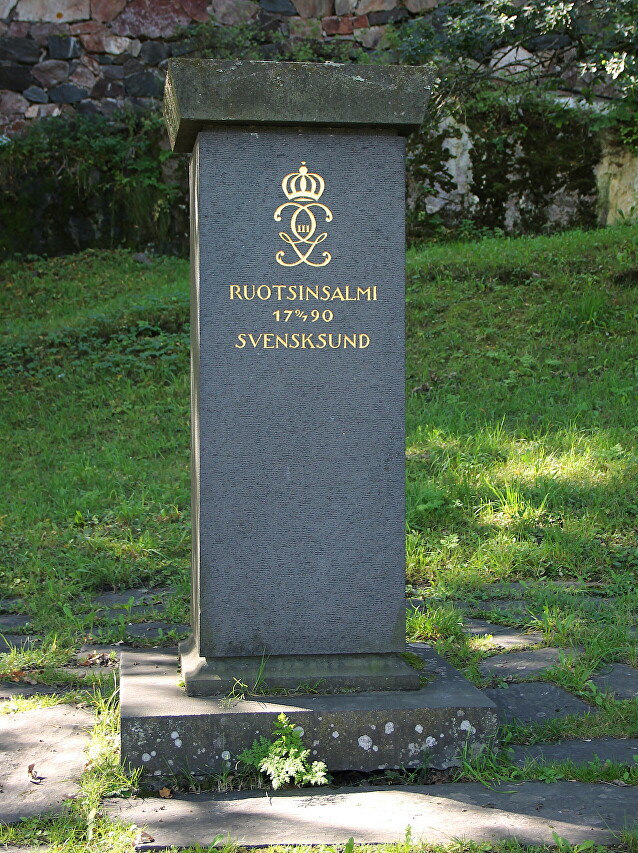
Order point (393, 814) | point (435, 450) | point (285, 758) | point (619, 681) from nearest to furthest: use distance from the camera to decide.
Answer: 1. point (393, 814)
2. point (285, 758)
3. point (619, 681)
4. point (435, 450)

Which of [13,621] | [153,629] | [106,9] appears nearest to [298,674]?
[153,629]

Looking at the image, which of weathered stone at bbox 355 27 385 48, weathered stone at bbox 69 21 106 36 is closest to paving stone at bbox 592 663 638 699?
weathered stone at bbox 355 27 385 48

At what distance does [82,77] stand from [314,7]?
299 cm

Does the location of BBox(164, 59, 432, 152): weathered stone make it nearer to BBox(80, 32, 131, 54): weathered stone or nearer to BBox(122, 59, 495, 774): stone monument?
BBox(122, 59, 495, 774): stone monument

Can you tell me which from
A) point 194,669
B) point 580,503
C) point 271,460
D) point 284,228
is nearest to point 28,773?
point 194,669

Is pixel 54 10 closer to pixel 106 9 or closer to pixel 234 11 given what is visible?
pixel 106 9

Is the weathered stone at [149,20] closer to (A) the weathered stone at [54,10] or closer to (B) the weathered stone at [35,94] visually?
(A) the weathered stone at [54,10]

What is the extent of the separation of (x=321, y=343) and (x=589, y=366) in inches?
176

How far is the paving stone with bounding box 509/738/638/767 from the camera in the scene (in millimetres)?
2748

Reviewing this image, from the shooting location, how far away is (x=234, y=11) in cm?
1175

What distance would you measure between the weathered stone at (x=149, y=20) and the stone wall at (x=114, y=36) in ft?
0.04

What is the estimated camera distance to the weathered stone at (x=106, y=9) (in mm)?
11414

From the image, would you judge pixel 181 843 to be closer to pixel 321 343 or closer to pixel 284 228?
pixel 321 343

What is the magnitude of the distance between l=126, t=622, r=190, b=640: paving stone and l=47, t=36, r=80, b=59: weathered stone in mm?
9438
